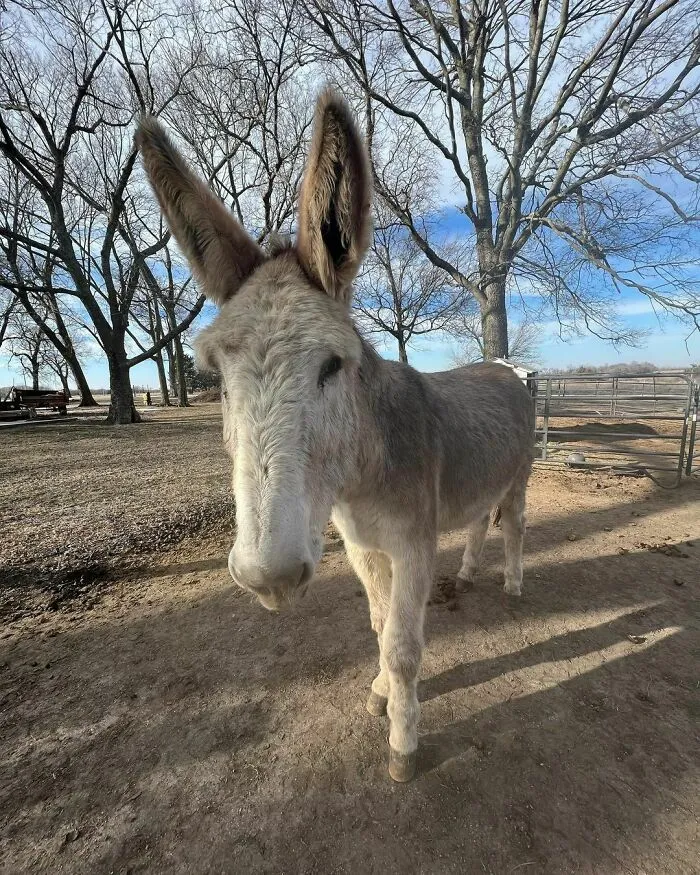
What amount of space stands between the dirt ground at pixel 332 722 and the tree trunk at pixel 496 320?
8.47 m

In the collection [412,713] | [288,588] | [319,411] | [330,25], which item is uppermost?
[330,25]

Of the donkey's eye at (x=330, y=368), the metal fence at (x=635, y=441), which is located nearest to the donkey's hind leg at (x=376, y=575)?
the donkey's eye at (x=330, y=368)

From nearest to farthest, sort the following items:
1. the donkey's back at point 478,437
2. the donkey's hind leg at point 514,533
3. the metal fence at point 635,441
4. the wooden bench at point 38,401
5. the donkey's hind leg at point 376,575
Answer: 1. the donkey's hind leg at point 376,575
2. the donkey's back at point 478,437
3. the donkey's hind leg at point 514,533
4. the metal fence at point 635,441
5. the wooden bench at point 38,401

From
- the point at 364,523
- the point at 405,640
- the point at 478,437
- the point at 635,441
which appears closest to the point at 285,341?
the point at 364,523

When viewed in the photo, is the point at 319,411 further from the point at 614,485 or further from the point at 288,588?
the point at 614,485

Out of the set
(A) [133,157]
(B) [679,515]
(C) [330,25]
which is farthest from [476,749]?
(A) [133,157]

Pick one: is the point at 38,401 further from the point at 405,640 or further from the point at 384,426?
Answer: the point at 405,640

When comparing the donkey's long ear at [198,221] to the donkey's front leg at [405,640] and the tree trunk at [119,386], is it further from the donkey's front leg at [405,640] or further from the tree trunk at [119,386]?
the tree trunk at [119,386]

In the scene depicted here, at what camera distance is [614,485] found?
24.9 feet

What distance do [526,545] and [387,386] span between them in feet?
13.1

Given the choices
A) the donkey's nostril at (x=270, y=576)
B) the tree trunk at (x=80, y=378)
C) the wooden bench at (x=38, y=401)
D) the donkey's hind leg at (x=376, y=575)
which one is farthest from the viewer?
the tree trunk at (x=80, y=378)

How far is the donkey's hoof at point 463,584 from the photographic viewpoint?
409 cm

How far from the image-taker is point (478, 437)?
316cm

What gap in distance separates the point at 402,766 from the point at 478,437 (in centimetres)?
233
